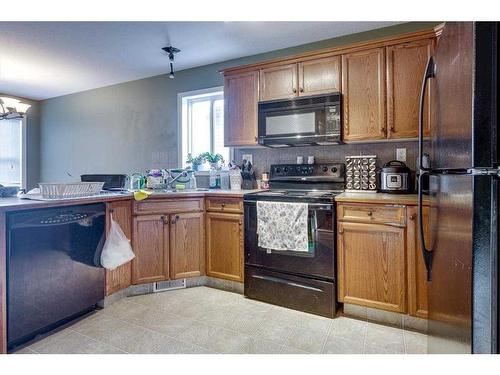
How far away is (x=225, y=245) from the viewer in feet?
8.44

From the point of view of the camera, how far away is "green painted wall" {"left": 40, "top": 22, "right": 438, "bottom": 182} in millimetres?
3578

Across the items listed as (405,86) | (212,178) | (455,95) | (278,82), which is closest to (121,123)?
(212,178)

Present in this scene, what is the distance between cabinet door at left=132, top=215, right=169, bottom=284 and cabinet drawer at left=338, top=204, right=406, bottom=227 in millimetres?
1546

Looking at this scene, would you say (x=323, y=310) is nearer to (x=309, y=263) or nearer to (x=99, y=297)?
(x=309, y=263)

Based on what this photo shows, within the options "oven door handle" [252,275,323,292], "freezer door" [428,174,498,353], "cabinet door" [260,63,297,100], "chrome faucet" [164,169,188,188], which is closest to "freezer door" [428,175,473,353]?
"freezer door" [428,174,498,353]

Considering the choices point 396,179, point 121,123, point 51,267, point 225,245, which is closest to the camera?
point 51,267

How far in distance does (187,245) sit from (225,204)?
53cm

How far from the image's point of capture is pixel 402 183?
220 cm

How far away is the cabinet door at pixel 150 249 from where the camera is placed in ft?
8.02

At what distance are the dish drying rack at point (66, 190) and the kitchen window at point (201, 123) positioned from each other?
152 cm

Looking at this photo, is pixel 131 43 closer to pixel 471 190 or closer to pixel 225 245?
pixel 225 245

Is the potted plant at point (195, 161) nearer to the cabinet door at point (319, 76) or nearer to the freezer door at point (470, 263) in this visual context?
the cabinet door at point (319, 76)

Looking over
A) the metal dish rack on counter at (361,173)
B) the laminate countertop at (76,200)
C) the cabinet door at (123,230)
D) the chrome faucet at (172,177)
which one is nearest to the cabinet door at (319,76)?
the metal dish rack on counter at (361,173)

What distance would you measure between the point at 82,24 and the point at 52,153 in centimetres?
338
